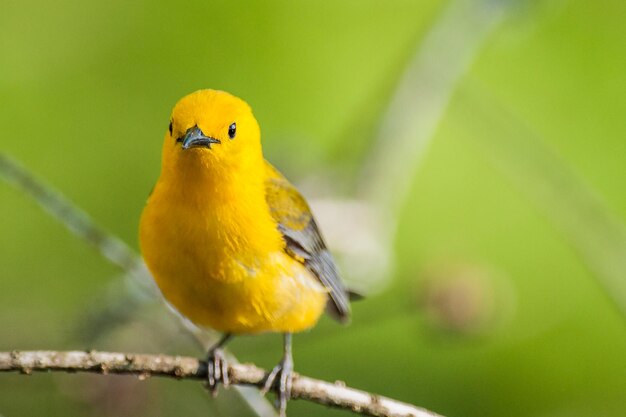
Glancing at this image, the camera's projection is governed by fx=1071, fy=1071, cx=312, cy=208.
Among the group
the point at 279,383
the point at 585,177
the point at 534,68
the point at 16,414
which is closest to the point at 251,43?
the point at 534,68

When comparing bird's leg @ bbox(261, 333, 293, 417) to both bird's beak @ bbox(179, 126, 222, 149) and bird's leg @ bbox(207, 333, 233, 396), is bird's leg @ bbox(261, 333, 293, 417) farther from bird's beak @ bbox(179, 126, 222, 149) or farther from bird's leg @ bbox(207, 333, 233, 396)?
bird's beak @ bbox(179, 126, 222, 149)

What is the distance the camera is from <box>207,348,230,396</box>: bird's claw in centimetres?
512

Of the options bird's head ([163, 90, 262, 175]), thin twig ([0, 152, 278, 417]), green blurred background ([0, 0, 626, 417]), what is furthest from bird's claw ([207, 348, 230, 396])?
green blurred background ([0, 0, 626, 417])

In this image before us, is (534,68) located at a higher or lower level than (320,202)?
higher

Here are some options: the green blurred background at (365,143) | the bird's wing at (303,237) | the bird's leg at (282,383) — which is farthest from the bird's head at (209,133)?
the green blurred background at (365,143)

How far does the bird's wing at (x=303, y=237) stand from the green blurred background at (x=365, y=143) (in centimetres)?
187

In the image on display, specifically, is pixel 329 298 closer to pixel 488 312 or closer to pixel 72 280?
pixel 488 312

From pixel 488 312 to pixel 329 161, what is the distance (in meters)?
1.80

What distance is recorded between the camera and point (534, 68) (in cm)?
1045

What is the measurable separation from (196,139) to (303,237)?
1108mm

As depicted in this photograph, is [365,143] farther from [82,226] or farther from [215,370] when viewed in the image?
[82,226]

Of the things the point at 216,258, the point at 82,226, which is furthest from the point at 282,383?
the point at 82,226

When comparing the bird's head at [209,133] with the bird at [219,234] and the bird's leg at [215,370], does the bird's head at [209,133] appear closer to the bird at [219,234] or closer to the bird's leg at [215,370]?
the bird at [219,234]

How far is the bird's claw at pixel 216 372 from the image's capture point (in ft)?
16.8
